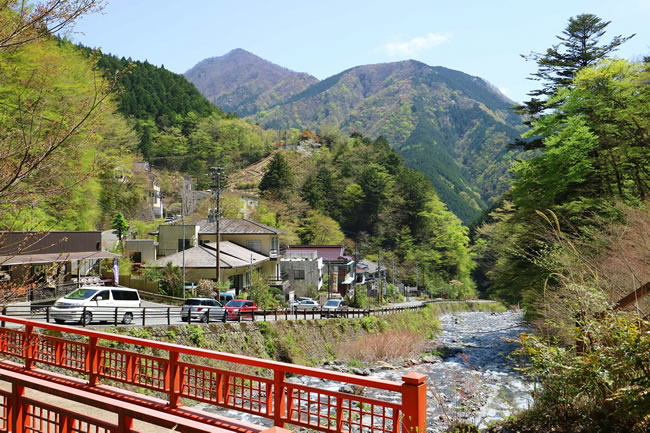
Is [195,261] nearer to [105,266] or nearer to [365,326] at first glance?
[105,266]

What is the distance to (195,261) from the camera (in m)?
35.4

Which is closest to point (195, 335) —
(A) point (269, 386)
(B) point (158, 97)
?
(A) point (269, 386)

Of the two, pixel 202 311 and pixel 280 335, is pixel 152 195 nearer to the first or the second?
pixel 202 311

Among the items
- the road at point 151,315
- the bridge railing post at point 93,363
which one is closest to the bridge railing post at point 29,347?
the bridge railing post at point 93,363

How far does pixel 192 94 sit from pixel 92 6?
109 m

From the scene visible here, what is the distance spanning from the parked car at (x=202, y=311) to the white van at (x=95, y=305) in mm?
2368

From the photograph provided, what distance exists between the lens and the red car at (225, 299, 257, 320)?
78.6 feet

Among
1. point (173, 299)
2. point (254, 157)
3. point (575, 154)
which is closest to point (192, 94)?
point (254, 157)

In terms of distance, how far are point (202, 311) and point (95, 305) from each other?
527 cm

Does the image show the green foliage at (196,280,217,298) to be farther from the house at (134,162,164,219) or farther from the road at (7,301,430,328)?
the house at (134,162,164,219)

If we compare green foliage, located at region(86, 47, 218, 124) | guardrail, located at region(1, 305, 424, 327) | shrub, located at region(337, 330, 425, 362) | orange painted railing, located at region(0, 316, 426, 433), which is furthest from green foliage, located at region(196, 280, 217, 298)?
green foliage, located at region(86, 47, 218, 124)

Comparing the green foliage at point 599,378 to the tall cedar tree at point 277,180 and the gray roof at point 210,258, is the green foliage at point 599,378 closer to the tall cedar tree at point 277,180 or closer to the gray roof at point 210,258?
the gray roof at point 210,258

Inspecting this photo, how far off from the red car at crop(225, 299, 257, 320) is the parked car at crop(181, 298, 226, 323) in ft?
1.57

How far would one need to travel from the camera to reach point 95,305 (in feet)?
62.7
